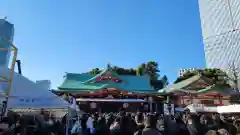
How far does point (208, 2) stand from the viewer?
64000 mm

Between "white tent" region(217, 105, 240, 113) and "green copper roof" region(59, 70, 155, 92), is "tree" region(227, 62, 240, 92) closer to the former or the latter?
"green copper roof" region(59, 70, 155, 92)

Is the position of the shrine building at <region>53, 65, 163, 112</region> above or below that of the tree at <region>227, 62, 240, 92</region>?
below

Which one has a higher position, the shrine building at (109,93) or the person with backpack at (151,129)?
the shrine building at (109,93)

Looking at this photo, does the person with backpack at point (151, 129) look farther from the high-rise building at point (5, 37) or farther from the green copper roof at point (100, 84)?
the green copper roof at point (100, 84)

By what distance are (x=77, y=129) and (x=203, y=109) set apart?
30.4ft

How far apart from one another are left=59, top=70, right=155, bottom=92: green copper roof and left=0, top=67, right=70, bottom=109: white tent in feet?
61.5

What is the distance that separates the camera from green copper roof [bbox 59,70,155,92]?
90.2 feet

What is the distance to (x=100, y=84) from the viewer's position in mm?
28625

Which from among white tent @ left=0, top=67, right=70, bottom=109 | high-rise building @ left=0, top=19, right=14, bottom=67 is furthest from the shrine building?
white tent @ left=0, top=67, right=70, bottom=109

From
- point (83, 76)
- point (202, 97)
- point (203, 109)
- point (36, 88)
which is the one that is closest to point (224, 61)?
point (202, 97)

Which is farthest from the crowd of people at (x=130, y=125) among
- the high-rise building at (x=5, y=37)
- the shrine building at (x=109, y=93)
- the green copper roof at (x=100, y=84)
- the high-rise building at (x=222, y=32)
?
the high-rise building at (x=222, y=32)

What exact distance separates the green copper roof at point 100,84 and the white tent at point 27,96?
1876 cm

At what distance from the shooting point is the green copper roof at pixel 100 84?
90.2 feet

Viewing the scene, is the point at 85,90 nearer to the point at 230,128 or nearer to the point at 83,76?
the point at 83,76
